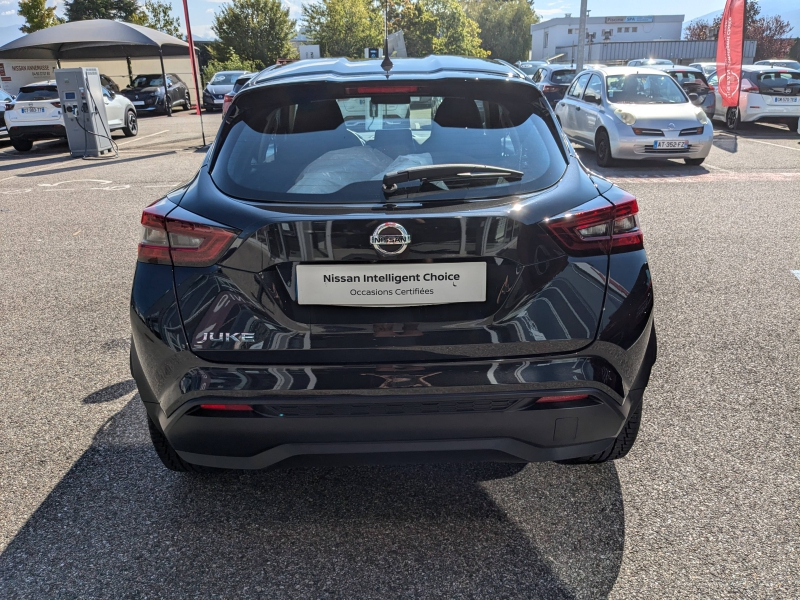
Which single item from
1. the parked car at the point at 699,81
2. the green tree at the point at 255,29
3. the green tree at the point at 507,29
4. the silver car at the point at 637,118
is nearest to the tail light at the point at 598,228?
the silver car at the point at 637,118

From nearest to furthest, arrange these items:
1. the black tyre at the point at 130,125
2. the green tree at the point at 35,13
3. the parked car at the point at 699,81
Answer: the parked car at the point at 699,81, the black tyre at the point at 130,125, the green tree at the point at 35,13

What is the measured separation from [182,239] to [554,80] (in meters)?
→ 19.9

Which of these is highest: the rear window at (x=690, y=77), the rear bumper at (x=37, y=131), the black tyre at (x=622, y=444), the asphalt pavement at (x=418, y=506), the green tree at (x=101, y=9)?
the green tree at (x=101, y=9)

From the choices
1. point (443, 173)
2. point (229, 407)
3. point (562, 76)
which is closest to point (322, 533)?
point (229, 407)

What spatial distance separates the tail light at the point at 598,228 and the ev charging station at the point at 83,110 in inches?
583

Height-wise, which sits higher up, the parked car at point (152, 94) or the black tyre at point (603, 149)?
the parked car at point (152, 94)

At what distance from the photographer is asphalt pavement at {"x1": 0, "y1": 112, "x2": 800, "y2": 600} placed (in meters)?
2.44

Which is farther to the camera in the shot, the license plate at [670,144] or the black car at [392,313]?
→ the license plate at [670,144]

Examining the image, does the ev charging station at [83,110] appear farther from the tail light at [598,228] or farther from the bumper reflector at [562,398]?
the bumper reflector at [562,398]

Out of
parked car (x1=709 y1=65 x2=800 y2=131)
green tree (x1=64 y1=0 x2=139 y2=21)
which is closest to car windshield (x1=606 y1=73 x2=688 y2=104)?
parked car (x1=709 y1=65 x2=800 y2=131)

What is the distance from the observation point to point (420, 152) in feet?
8.64

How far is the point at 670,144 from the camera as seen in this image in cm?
1188

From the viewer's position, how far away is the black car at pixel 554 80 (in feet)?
65.2

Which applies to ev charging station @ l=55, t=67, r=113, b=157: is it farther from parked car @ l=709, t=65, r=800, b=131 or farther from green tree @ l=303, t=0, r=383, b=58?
green tree @ l=303, t=0, r=383, b=58
